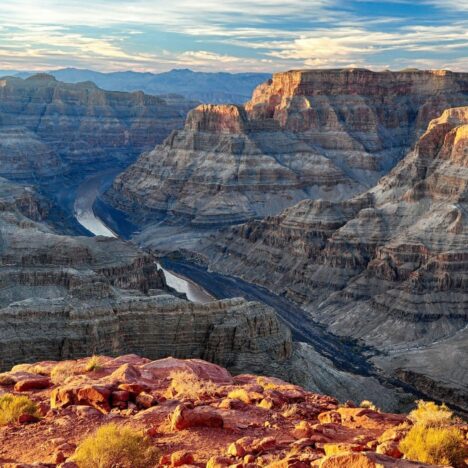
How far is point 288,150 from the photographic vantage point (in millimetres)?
177375

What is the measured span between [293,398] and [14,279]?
5850 cm

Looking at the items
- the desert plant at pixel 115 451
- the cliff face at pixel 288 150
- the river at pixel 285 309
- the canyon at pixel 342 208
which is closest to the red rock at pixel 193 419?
the desert plant at pixel 115 451

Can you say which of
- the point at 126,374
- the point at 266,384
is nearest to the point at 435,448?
the point at 266,384

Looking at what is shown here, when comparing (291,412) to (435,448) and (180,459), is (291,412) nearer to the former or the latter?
Result: (180,459)

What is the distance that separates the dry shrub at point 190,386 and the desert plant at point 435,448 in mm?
9069

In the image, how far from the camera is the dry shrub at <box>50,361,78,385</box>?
28.1 meters

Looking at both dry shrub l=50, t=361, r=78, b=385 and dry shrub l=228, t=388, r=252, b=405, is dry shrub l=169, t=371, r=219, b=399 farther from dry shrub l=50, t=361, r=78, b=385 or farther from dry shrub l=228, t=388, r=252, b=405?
dry shrub l=50, t=361, r=78, b=385

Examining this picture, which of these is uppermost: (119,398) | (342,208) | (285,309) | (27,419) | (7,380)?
(119,398)

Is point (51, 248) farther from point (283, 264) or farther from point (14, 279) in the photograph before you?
point (283, 264)

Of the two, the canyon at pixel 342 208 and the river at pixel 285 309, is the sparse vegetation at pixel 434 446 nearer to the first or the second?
the canyon at pixel 342 208

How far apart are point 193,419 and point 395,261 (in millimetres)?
80675

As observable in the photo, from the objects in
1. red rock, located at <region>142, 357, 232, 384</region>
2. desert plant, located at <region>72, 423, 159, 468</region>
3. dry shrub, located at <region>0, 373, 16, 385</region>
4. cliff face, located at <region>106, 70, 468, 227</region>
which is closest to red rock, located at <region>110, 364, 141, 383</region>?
red rock, located at <region>142, 357, 232, 384</region>

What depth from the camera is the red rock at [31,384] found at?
88.9 ft

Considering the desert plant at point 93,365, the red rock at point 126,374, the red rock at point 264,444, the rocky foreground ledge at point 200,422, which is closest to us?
the rocky foreground ledge at point 200,422
